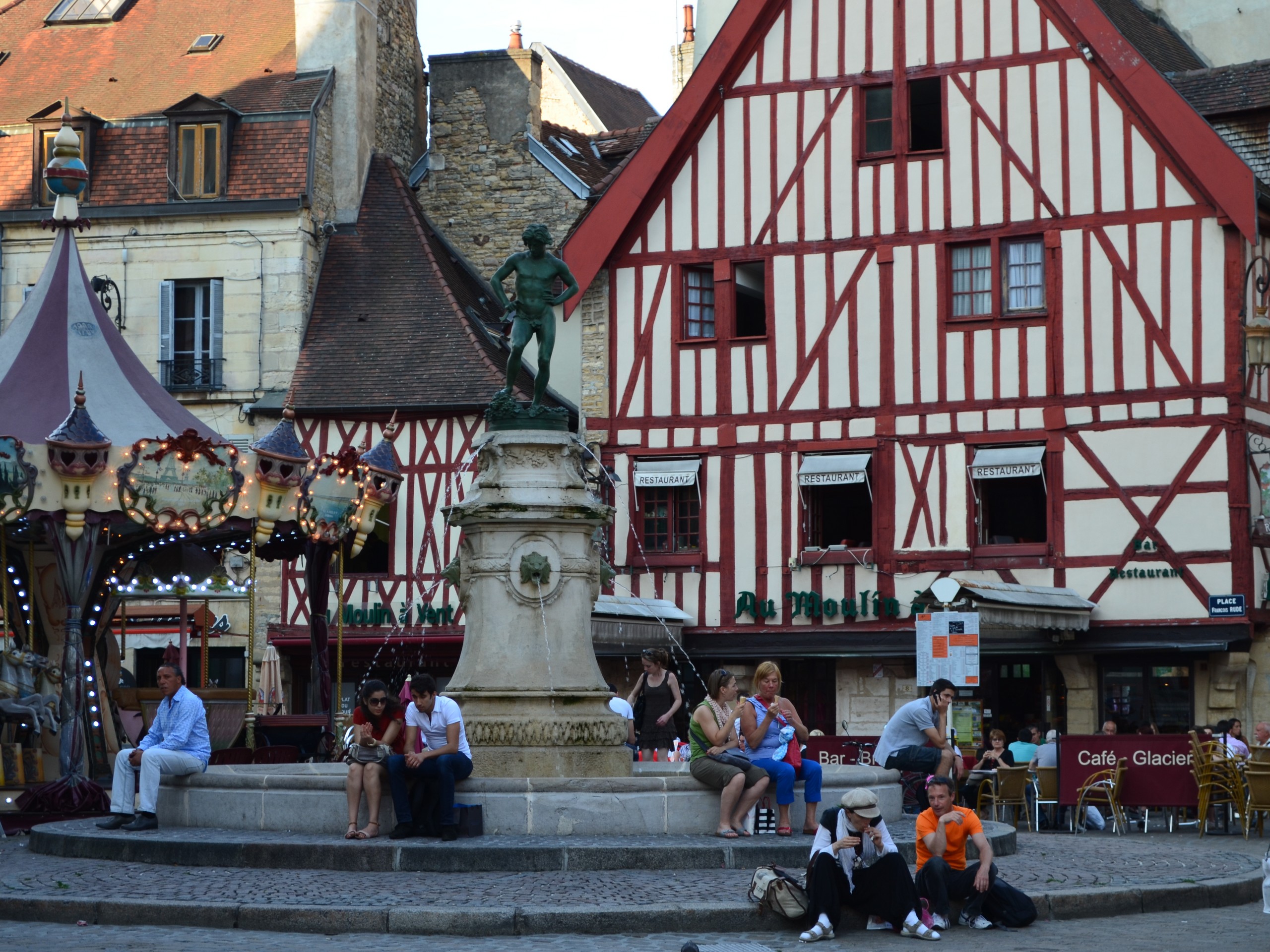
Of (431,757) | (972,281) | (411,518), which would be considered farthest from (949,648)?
(411,518)

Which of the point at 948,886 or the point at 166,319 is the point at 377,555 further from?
the point at 948,886

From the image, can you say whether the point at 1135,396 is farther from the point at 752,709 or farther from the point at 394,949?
the point at 394,949

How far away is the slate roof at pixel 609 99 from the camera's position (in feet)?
123

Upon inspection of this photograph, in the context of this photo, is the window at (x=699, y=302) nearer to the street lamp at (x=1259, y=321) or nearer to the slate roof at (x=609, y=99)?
the street lamp at (x=1259, y=321)

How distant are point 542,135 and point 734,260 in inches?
287

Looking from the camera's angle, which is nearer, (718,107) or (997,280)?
(997,280)

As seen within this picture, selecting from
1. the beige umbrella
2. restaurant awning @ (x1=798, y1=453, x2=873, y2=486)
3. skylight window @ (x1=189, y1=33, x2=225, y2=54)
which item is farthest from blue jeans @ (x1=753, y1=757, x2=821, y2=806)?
skylight window @ (x1=189, y1=33, x2=225, y2=54)

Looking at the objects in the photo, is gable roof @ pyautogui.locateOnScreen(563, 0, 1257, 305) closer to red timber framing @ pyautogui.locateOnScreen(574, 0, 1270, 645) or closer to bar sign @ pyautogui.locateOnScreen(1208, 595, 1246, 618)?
red timber framing @ pyautogui.locateOnScreen(574, 0, 1270, 645)

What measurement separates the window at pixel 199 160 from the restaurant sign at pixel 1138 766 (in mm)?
16785

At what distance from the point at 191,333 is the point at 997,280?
38.7 feet

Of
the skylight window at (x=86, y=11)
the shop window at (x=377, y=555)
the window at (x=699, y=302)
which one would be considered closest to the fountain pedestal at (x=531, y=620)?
the window at (x=699, y=302)

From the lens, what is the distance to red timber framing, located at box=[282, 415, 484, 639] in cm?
2725

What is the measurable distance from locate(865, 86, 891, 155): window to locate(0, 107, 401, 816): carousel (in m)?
9.21

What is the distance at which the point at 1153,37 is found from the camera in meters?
28.8
